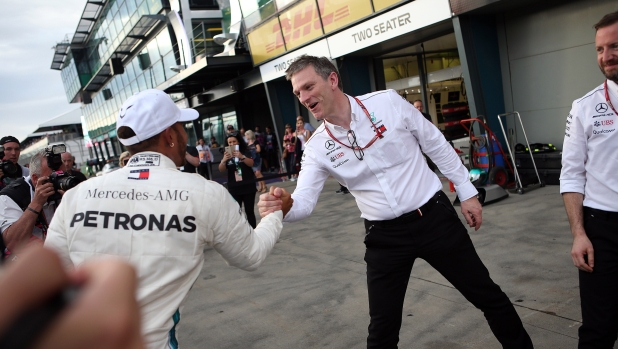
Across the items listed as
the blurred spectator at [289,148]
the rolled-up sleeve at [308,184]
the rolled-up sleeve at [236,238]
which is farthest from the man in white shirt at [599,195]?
the blurred spectator at [289,148]

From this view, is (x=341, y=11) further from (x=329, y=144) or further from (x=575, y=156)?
(x=575, y=156)

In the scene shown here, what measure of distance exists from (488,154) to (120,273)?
27.3 feet

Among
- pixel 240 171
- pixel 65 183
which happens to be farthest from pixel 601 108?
pixel 240 171

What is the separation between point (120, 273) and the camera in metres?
0.56

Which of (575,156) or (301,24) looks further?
(301,24)

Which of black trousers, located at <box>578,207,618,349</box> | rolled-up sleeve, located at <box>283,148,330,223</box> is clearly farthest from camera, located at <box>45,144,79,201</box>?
black trousers, located at <box>578,207,618,349</box>

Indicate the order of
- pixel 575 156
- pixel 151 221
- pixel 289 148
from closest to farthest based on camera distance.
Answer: pixel 151 221
pixel 575 156
pixel 289 148

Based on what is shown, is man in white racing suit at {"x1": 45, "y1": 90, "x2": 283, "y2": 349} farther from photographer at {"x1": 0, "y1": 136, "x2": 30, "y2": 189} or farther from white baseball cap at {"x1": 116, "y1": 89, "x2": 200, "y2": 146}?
photographer at {"x1": 0, "y1": 136, "x2": 30, "y2": 189}

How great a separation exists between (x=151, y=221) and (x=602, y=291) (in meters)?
2.17

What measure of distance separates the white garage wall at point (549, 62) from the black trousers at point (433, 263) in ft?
24.5

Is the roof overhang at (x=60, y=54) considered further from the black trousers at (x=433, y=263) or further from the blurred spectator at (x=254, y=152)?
the black trousers at (x=433, y=263)

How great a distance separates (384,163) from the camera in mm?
2646

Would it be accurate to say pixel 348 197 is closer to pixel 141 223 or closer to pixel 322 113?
pixel 322 113

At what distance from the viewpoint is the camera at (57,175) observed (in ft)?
11.6
